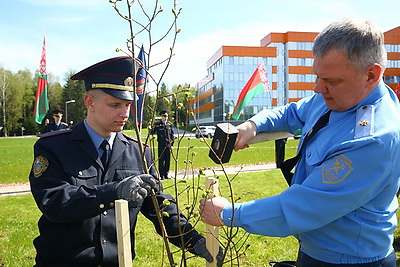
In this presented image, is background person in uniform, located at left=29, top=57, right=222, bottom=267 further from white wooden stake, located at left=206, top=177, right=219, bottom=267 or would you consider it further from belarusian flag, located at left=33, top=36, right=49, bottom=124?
belarusian flag, located at left=33, top=36, right=49, bottom=124

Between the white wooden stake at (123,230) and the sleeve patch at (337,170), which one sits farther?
the white wooden stake at (123,230)

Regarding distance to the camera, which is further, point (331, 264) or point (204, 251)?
point (204, 251)

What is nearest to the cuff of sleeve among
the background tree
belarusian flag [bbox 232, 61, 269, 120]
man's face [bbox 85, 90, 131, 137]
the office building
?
man's face [bbox 85, 90, 131, 137]

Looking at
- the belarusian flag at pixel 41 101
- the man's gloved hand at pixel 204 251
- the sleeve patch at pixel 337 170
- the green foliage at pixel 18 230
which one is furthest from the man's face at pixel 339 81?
the belarusian flag at pixel 41 101

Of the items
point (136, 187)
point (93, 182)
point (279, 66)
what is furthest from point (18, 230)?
point (279, 66)

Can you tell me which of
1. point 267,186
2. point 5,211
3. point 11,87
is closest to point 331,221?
point 5,211

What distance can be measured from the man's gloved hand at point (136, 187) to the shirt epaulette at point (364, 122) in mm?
998

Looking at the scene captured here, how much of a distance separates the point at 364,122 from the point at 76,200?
1.43 metres

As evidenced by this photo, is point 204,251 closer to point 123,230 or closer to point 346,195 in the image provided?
point 123,230

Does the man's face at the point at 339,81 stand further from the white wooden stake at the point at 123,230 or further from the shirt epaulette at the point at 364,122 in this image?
the white wooden stake at the point at 123,230

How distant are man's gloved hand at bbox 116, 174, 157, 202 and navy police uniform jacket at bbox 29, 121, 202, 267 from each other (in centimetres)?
8

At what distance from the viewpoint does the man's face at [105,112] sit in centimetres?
235

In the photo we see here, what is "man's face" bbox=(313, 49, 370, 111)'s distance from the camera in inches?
58.8

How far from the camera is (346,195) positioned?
1.46m
